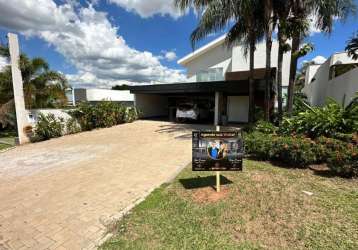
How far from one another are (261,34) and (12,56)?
1237 cm

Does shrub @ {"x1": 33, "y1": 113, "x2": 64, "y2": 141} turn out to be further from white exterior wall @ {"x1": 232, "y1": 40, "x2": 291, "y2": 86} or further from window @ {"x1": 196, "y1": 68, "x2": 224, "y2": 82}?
white exterior wall @ {"x1": 232, "y1": 40, "x2": 291, "y2": 86}

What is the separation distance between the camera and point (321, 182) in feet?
13.4

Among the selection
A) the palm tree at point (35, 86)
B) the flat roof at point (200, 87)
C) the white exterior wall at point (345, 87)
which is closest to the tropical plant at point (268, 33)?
the white exterior wall at point (345, 87)

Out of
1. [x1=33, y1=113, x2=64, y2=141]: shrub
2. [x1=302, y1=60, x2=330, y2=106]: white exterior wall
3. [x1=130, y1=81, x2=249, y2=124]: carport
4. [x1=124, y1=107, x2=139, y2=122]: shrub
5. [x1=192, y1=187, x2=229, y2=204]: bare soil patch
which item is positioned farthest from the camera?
[x1=124, y1=107, x2=139, y2=122]: shrub

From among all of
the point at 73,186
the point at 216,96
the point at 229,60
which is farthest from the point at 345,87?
the point at 229,60

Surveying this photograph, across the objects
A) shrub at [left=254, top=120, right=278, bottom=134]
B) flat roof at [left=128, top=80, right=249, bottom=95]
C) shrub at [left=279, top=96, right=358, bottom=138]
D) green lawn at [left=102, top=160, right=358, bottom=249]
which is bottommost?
green lawn at [left=102, top=160, right=358, bottom=249]

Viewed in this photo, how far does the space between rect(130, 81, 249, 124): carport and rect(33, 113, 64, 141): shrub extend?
22.0 feet

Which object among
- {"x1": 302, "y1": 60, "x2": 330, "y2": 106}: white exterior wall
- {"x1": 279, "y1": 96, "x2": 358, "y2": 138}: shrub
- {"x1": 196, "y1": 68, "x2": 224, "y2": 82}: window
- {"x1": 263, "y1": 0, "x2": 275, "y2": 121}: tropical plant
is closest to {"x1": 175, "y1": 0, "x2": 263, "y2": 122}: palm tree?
{"x1": 263, "y1": 0, "x2": 275, "y2": 121}: tropical plant

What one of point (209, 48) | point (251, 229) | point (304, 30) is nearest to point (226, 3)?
point (304, 30)

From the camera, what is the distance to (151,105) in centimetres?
1889

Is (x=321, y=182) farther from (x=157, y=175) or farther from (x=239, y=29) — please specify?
(x=239, y=29)

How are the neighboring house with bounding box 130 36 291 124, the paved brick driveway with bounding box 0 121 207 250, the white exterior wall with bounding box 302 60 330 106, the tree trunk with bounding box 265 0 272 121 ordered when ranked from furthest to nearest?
the neighboring house with bounding box 130 36 291 124
the white exterior wall with bounding box 302 60 330 106
the tree trunk with bounding box 265 0 272 121
the paved brick driveway with bounding box 0 121 207 250

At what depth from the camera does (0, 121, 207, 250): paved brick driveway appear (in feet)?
9.65

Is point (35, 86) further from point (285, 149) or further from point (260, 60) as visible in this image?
point (260, 60)
